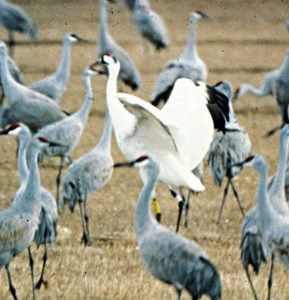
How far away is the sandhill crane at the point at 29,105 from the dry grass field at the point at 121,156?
660mm

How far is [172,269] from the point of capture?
501 centimetres

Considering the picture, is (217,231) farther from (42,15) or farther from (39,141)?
(42,15)

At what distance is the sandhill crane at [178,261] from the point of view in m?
4.93

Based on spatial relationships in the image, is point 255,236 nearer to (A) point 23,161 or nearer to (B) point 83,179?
(A) point 23,161

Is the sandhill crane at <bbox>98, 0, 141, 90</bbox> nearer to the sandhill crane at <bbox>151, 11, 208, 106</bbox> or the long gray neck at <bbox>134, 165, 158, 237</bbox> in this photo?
the sandhill crane at <bbox>151, 11, 208, 106</bbox>

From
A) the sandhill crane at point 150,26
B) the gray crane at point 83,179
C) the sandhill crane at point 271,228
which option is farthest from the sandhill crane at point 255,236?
the sandhill crane at point 150,26

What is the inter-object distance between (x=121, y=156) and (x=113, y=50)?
206cm

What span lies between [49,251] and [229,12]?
17.4 meters

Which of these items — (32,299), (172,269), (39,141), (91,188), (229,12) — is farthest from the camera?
(229,12)

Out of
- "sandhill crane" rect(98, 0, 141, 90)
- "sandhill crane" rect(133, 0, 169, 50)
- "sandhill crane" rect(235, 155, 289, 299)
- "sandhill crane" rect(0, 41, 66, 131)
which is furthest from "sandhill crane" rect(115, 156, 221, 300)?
"sandhill crane" rect(133, 0, 169, 50)

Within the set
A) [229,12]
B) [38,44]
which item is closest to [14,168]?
→ [38,44]

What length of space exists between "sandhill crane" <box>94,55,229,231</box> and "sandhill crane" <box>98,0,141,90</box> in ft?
19.4

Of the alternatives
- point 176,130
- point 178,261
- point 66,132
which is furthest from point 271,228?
point 66,132

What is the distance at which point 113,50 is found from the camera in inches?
521
